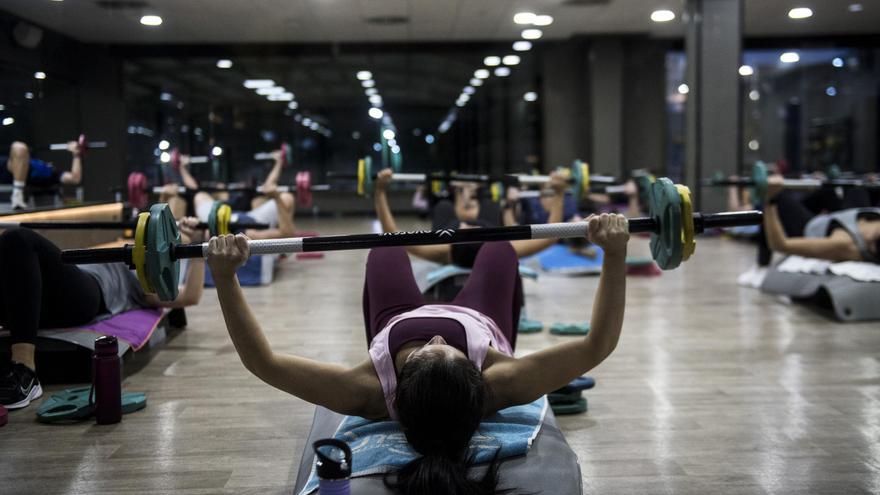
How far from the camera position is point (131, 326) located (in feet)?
11.4

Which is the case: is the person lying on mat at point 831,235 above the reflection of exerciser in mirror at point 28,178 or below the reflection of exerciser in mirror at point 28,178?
below

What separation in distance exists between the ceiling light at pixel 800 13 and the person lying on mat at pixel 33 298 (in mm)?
6045

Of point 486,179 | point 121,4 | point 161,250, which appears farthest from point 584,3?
point 161,250

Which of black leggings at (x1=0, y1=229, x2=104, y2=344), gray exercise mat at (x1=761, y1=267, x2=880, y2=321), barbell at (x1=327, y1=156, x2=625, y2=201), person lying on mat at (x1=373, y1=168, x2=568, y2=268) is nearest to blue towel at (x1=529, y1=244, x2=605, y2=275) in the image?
barbell at (x1=327, y1=156, x2=625, y2=201)

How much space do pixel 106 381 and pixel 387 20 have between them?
538 centimetres

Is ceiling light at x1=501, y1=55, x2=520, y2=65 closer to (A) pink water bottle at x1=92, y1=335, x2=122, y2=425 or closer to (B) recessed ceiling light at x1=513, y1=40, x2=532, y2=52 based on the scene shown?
(B) recessed ceiling light at x1=513, y1=40, x2=532, y2=52

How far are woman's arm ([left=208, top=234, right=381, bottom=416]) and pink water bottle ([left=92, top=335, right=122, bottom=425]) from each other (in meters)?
0.98

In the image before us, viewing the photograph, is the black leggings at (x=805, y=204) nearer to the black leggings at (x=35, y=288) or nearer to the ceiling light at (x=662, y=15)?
the ceiling light at (x=662, y=15)

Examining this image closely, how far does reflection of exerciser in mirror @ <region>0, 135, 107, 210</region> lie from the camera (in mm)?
3615

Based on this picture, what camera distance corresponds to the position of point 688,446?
2451 mm

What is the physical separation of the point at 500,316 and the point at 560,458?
25.9 inches

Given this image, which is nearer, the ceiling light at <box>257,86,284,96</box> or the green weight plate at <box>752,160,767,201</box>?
the green weight plate at <box>752,160,767,201</box>

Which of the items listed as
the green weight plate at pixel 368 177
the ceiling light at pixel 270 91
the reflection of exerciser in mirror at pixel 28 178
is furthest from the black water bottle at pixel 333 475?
the ceiling light at pixel 270 91

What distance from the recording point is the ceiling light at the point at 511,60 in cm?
952
